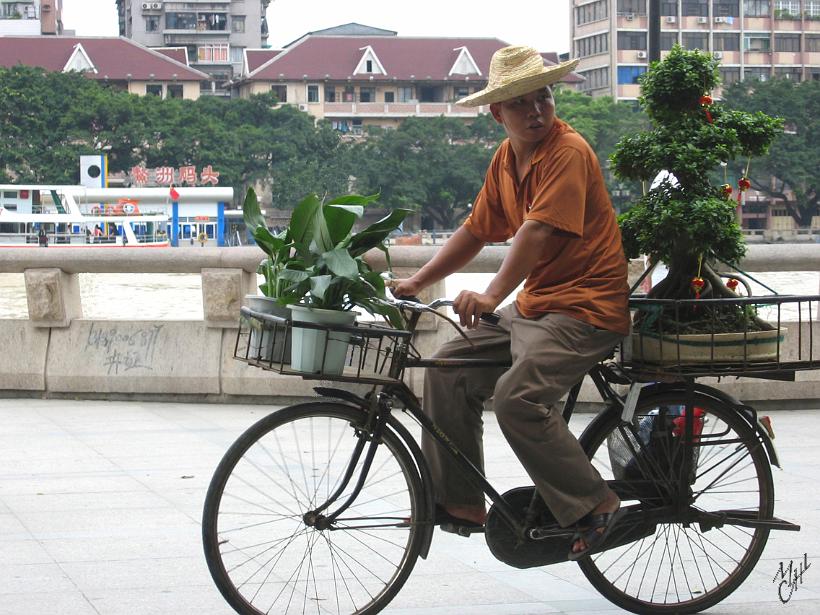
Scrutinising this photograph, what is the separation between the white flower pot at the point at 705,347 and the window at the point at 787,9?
446 feet

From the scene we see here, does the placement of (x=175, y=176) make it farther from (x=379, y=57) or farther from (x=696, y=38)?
(x=696, y=38)

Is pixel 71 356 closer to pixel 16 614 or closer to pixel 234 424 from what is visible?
pixel 234 424

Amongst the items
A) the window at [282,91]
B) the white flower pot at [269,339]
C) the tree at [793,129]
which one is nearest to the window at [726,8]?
Answer: the tree at [793,129]

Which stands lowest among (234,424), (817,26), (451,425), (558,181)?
(234,424)

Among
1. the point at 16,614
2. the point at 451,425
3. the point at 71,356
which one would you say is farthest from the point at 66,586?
the point at 71,356

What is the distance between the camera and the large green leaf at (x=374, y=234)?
418 centimetres

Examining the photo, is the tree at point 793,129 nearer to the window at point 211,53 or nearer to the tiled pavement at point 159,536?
the window at point 211,53

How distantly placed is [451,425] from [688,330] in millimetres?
797

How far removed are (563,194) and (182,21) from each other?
165 meters

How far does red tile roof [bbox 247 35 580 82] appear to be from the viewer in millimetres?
131125

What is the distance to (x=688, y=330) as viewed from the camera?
Result: 4.45 m

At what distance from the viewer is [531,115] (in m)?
4.26

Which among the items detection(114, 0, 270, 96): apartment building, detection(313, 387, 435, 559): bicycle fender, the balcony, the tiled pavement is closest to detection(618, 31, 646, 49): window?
the balcony

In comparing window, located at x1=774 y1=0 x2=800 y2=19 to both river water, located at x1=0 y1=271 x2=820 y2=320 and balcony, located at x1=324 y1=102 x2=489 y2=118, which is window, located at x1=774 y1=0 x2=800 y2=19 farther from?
river water, located at x1=0 y1=271 x2=820 y2=320
